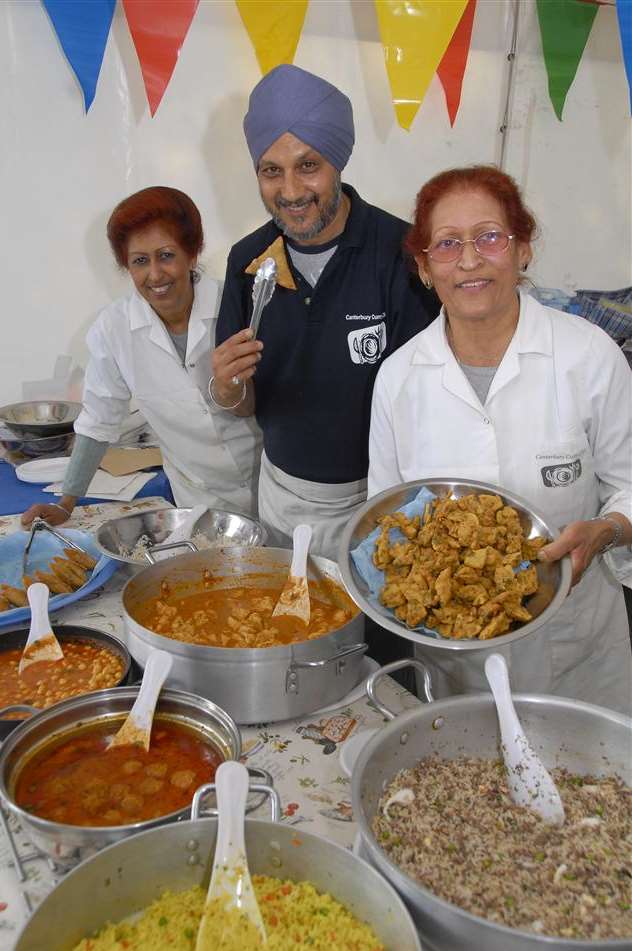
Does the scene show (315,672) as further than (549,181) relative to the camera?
No

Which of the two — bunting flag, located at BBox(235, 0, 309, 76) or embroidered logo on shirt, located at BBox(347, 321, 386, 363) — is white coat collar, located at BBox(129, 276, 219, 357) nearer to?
embroidered logo on shirt, located at BBox(347, 321, 386, 363)

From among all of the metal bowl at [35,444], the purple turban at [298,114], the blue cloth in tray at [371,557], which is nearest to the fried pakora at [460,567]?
the blue cloth in tray at [371,557]

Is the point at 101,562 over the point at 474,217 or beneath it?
beneath

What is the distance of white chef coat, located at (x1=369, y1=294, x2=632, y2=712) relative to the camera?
183 cm

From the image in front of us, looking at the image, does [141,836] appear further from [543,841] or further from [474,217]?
[474,217]

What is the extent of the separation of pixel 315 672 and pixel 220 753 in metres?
0.24

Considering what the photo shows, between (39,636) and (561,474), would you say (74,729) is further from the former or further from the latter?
(561,474)

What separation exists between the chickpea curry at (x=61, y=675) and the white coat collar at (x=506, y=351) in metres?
1.01

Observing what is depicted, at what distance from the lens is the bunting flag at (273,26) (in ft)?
11.4

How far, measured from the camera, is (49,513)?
2.50 m

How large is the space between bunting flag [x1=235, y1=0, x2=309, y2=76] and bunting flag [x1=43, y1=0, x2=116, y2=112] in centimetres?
60

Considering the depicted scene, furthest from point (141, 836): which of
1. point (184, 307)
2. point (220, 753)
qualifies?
point (184, 307)

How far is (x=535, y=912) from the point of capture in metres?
1.03

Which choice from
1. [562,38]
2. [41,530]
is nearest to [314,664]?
[41,530]
